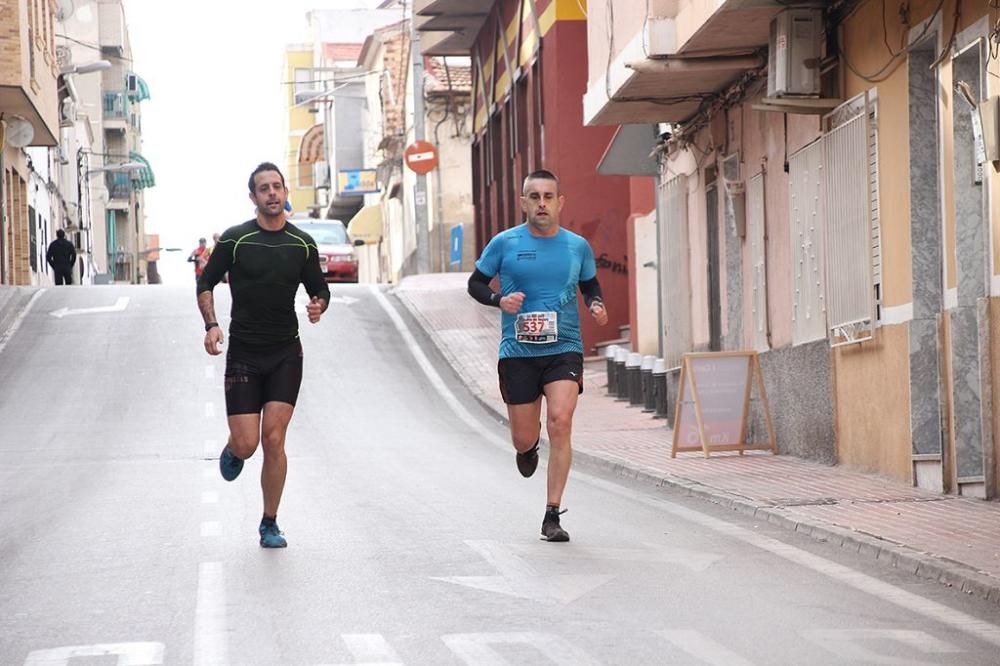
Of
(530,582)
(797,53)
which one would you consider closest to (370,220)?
(797,53)

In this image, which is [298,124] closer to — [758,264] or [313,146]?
[313,146]

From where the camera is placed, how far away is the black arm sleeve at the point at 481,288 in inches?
445

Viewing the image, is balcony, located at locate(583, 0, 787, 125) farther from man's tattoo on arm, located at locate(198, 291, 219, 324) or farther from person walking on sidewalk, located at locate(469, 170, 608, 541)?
man's tattoo on arm, located at locate(198, 291, 219, 324)

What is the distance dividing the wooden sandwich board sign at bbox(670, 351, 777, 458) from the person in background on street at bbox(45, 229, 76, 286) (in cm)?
3322

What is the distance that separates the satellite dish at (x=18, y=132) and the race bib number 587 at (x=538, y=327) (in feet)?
115

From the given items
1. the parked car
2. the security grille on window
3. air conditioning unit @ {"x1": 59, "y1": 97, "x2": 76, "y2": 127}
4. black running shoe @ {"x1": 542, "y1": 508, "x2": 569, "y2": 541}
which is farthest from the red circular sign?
black running shoe @ {"x1": 542, "y1": 508, "x2": 569, "y2": 541}

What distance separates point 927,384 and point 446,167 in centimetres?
4436

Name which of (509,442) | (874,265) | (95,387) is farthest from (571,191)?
(874,265)

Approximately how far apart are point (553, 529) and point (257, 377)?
1820mm

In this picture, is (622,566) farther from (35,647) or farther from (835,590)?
(35,647)

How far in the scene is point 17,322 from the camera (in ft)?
112

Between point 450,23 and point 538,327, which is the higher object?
point 450,23

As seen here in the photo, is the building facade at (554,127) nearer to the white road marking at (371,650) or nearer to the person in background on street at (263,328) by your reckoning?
the person in background on street at (263,328)

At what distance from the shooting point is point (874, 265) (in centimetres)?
1559
